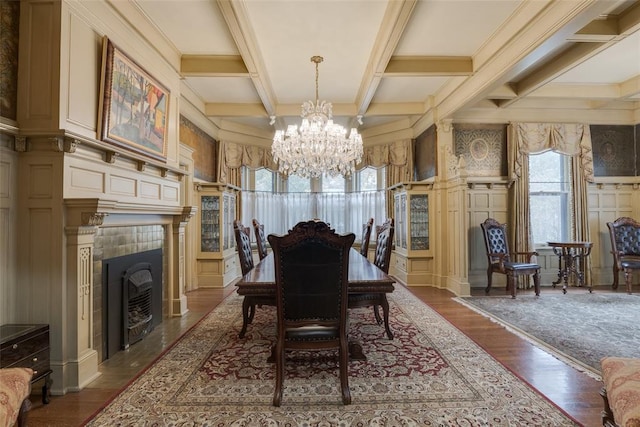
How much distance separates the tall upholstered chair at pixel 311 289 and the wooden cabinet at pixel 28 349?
4.84ft

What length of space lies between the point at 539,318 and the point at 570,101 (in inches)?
158

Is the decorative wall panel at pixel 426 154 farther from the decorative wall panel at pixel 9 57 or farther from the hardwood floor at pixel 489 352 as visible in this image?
the decorative wall panel at pixel 9 57

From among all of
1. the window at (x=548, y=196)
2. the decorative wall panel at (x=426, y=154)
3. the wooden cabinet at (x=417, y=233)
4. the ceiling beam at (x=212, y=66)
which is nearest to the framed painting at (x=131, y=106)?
Result: the ceiling beam at (x=212, y=66)

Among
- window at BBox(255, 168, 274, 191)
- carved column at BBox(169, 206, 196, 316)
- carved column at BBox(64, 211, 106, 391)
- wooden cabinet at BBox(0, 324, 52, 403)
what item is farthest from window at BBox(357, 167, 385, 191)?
wooden cabinet at BBox(0, 324, 52, 403)

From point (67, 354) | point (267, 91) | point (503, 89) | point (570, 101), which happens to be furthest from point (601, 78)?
point (67, 354)

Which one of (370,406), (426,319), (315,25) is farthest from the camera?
(426,319)

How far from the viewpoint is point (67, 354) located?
220 centimetres

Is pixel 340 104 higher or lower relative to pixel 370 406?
higher

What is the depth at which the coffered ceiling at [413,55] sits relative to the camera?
9.82ft

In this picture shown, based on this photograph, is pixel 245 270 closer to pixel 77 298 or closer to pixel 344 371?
pixel 77 298

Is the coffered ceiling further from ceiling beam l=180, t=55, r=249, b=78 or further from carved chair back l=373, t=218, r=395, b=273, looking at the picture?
carved chair back l=373, t=218, r=395, b=273

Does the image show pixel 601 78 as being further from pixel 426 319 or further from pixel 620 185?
pixel 426 319

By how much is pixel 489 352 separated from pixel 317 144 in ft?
9.31

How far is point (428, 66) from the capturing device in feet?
13.3
